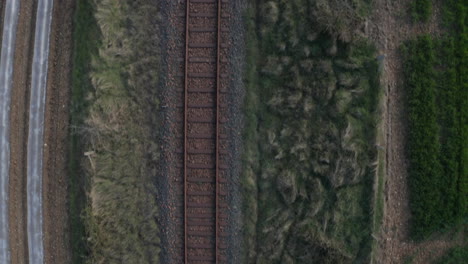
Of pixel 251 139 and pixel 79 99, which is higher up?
pixel 79 99

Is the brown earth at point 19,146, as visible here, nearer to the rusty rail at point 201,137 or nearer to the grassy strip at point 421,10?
the rusty rail at point 201,137

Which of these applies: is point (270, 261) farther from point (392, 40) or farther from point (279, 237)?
point (392, 40)

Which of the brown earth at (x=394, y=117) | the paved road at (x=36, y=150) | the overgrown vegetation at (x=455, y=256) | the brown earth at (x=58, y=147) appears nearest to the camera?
the brown earth at (x=394, y=117)

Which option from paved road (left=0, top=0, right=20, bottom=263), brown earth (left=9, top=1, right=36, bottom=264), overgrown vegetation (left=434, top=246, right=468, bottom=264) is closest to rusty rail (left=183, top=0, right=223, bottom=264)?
brown earth (left=9, top=1, right=36, bottom=264)

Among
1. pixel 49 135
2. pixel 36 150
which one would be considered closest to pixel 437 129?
pixel 49 135

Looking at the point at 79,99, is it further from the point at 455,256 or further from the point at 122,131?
the point at 455,256

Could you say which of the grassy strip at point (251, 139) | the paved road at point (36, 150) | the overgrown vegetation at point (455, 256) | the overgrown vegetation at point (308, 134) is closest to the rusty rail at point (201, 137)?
the grassy strip at point (251, 139)

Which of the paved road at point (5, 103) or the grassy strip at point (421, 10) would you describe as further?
the paved road at point (5, 103)
